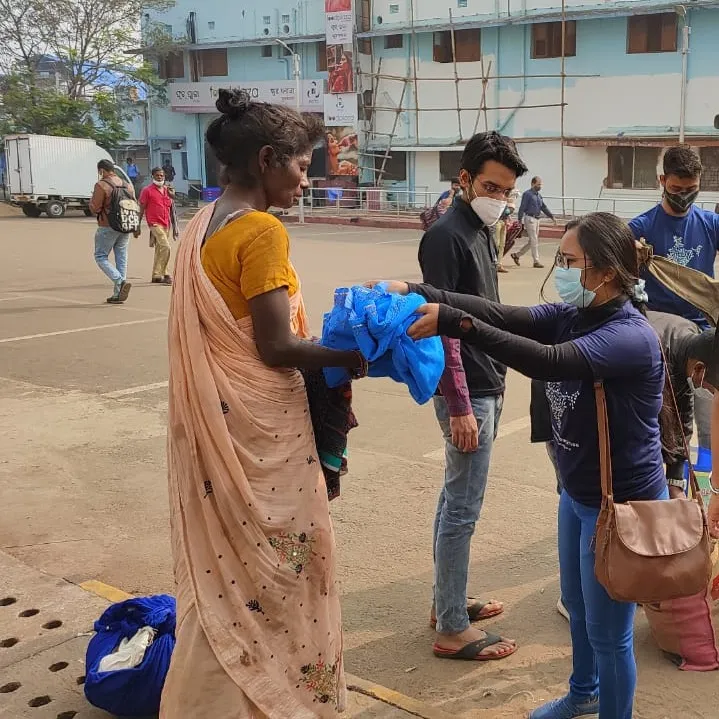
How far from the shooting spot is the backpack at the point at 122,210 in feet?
35.8

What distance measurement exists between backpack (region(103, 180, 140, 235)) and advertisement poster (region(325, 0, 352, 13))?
22760 millimetres

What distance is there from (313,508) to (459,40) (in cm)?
3070

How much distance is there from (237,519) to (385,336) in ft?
2.04

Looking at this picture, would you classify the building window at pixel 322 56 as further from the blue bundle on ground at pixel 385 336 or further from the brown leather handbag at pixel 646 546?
the brown leather handbag at pixel 646 546

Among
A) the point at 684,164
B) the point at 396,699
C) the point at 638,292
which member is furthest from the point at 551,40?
the point at 396,699

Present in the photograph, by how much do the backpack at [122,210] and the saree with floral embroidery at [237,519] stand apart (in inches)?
357

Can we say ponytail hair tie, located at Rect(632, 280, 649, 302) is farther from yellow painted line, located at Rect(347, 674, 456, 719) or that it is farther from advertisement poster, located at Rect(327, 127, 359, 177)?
advertisement poster, located at Rect(327, 127, 359, 177)

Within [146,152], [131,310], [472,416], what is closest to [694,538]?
[472,416]

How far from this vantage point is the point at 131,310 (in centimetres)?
1077

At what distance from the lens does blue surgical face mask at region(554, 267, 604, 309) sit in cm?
241

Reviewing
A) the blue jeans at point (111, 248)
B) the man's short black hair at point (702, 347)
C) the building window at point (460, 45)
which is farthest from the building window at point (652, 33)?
the man's short black hair at point (702, 347)

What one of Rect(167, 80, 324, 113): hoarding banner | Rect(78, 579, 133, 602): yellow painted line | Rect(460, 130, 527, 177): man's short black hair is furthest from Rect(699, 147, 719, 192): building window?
Rect(78, 579, 133, 602): yellow painted line

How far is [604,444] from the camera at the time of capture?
235 centimetres

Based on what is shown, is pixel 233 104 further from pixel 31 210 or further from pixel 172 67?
pixel 172 67
